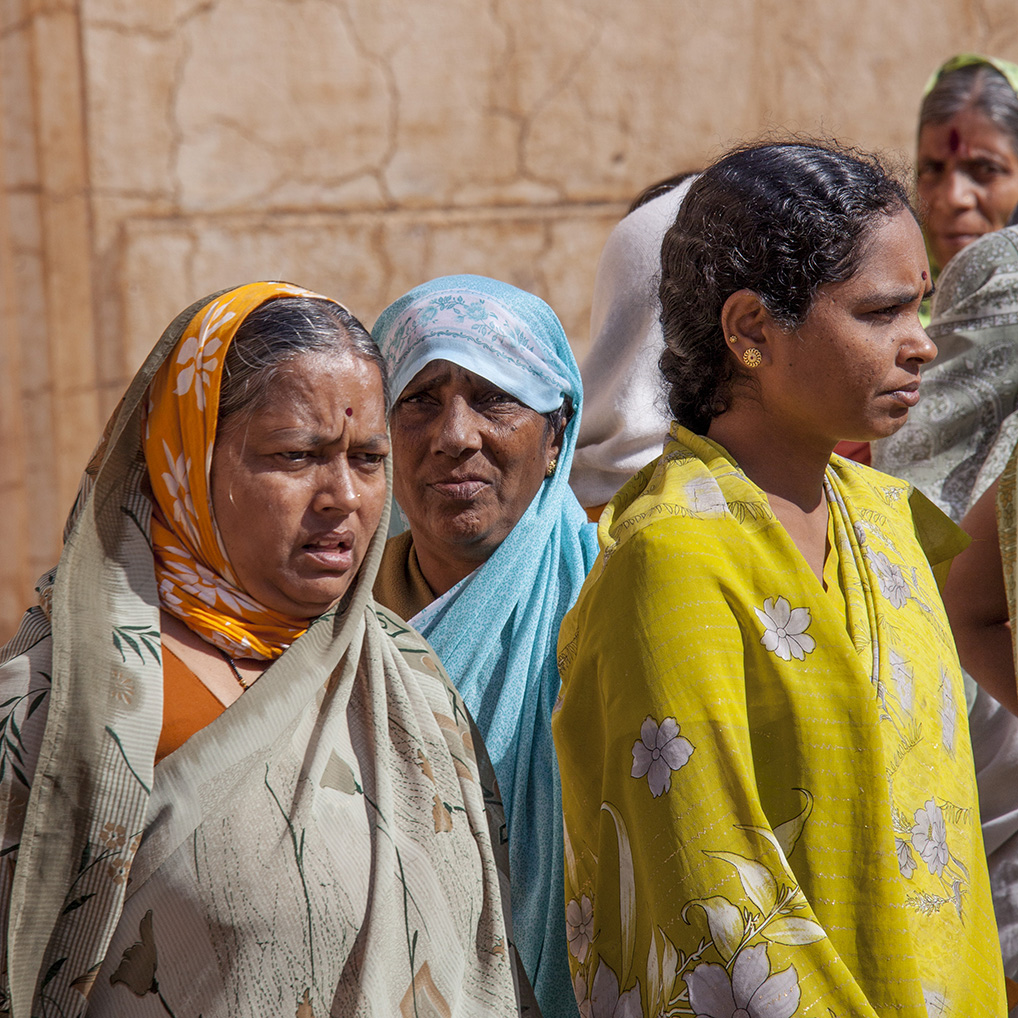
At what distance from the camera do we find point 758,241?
148cm

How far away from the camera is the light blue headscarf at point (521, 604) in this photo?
5.90 ft

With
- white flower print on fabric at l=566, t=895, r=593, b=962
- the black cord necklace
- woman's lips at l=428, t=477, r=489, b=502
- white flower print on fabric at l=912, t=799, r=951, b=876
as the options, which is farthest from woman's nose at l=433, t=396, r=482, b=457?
white flower print on fabric at l=912, t=799, r=951, b=876

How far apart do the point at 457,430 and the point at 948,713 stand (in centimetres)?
87

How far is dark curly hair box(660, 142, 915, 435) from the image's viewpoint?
146cm

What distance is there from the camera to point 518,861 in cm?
183

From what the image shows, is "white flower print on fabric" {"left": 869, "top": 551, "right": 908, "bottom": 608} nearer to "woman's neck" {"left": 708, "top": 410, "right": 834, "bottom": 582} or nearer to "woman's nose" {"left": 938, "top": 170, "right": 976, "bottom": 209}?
"woman's neck" {"left": 708, "top": 410, "right": 834, "bottom": 582}

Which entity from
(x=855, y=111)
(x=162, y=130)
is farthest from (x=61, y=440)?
(x=855, y=111)

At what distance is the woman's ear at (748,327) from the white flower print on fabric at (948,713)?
0.47 metres

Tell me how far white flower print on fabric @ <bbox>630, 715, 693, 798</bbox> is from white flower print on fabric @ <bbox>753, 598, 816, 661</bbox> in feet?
0.48

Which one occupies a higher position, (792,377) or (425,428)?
(792,377)

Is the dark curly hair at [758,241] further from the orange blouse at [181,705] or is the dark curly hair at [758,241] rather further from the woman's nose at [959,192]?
the woman's nose at [959,192]

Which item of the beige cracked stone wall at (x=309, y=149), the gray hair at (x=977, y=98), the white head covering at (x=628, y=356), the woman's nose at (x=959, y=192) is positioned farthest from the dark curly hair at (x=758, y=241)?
the beige cracked stone wall at (x=309, y=149)

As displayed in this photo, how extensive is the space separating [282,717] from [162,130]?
8.67 feet

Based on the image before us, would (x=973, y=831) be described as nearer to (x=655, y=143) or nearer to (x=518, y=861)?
(x=518, y=861)
